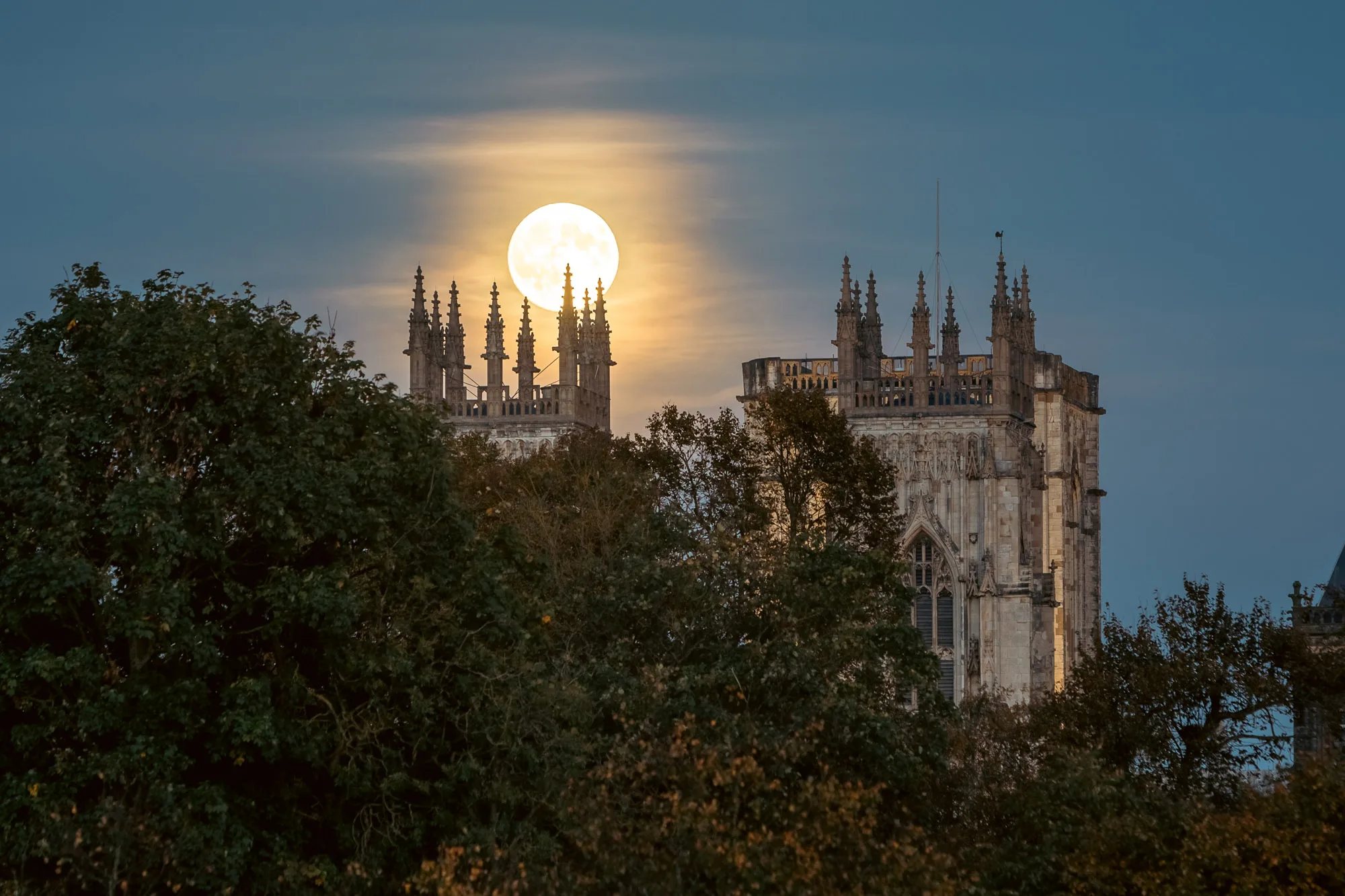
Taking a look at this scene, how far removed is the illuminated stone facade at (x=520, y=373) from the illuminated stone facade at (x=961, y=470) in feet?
26.7

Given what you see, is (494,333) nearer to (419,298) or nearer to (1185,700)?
(419,298)

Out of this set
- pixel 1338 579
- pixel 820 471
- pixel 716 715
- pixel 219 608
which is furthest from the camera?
pixel 1338 579

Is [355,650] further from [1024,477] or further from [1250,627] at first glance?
[1024,477]

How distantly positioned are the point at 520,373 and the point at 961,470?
17.3 m

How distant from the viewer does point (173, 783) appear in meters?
35.0

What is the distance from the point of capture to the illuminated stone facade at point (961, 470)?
8106 cm

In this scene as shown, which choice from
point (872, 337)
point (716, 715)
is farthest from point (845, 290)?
point (716, 715)

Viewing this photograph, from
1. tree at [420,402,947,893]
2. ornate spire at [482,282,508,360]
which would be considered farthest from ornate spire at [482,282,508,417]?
tree at [420,402,947,893]

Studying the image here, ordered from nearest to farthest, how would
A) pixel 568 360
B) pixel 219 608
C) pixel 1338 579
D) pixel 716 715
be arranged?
pixel 219 608 < pixel 716 715 < pixel 1338 579 < pixel 568 360

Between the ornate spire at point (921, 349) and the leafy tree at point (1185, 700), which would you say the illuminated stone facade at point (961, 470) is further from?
the leafy tree at point (1185, 700)

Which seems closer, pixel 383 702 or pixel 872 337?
pixel 383 702

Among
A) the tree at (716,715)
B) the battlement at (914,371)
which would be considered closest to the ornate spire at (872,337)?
the battlement at (914,371)

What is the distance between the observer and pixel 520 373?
9269 centimetres

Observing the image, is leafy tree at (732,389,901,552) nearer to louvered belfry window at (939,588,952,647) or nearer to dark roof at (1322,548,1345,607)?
dark roof at (1322,548,1345,607)
